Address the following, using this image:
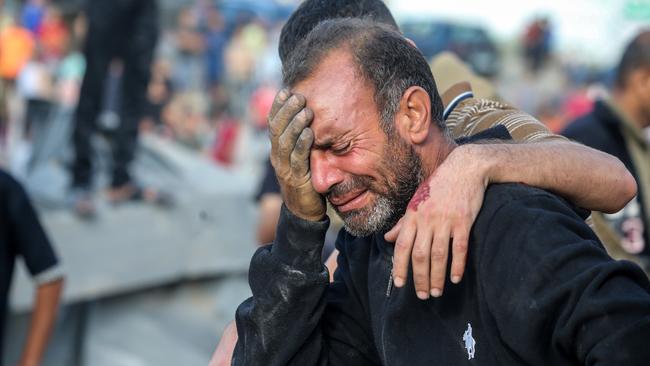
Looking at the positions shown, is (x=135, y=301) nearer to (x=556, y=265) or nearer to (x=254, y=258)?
(x=254, y=258)

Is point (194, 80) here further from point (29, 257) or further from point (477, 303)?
point (477, 303)

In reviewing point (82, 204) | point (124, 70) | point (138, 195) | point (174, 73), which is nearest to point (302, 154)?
point (82, 204)

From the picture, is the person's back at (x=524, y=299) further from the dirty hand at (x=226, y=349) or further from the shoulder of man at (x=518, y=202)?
the dirty hand at (x=226, y=349)

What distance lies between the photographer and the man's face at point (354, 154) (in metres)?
2.23

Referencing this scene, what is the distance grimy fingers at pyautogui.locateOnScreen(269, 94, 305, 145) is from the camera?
2.21 metres

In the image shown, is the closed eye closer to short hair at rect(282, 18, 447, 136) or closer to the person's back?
short hair at rect(282, 18, 447, 136)

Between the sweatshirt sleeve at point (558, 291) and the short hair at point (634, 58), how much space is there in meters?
3.21

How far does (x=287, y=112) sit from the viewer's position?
7.25 feet

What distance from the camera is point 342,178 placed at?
7.51 feet

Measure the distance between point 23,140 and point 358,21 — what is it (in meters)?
7.45

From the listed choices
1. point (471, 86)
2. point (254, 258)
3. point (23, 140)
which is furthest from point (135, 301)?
point (254, 258)

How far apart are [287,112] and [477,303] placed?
0.60m

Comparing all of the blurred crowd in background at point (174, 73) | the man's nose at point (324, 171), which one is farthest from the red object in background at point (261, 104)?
the man's nose at point (324, 171)

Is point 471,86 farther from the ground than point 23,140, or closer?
farther from the ground
